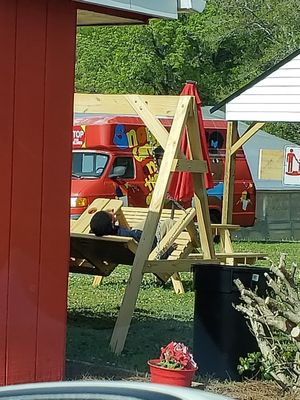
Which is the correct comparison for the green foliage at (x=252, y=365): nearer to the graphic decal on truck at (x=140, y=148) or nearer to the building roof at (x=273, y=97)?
the building roof at (x=273, y=97)

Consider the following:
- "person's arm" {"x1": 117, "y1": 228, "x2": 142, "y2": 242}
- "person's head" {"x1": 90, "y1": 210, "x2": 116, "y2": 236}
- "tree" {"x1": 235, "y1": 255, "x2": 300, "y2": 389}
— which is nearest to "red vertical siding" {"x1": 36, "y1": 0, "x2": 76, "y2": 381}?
"tree" {"x1": 235, "y1": 255, "x2": 300, "y2": 389}

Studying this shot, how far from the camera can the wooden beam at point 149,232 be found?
29.2 ft

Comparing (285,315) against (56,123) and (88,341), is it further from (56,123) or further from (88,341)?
(88,341)

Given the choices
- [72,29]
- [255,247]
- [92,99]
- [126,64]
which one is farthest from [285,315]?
[126,64]

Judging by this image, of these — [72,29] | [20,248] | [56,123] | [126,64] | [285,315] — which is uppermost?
[126,64]

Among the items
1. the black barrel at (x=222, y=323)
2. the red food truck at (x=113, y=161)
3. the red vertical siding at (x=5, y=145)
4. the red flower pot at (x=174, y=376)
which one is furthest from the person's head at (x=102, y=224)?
the red food truck at (x=113, y=161)

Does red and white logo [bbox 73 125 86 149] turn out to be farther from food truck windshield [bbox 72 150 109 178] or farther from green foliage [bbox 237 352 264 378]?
green foliage [bbox 237 352 264 378]

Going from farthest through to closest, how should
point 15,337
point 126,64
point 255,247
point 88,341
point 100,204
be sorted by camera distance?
1. point 126,64
2. point 255,247
3. point 100,204
4. point 88,341
5. point 15,337

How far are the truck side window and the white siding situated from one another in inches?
398

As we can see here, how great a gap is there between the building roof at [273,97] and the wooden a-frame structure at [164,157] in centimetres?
220

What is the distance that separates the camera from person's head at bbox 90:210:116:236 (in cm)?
1079

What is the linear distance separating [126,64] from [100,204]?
27.9 m

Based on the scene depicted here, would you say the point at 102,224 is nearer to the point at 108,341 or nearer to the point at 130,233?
the point at 130,233

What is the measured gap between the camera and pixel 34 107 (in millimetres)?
6742
